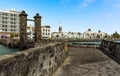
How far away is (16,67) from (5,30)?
121 metres

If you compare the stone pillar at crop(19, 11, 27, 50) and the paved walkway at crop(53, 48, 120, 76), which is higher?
the stone pillar at crop(19, 11, 27, 50)

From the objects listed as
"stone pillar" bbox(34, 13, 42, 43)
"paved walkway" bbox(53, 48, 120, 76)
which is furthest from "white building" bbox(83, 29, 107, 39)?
"paved walkway" bbox(53, 48, 120, 76)

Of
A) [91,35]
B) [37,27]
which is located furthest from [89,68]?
[91,35]

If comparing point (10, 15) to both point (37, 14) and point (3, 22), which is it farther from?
point (37, 14)

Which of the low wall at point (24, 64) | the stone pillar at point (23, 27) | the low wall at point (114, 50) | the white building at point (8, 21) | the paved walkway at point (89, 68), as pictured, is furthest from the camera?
the white building at point (8, 21)

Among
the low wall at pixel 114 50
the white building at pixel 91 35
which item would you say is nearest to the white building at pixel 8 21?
the white building at pixel 91 35

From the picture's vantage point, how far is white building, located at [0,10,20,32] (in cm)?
11934

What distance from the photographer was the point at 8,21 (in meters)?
123

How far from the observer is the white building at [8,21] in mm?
119344

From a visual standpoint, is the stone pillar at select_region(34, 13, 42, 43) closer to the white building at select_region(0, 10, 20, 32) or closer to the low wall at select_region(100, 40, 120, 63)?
the low wall at select_region(100, 40, 120, 63)

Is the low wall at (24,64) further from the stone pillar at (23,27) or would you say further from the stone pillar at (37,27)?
the stone pillar at (23,27)

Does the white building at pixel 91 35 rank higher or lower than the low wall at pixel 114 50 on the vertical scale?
higher

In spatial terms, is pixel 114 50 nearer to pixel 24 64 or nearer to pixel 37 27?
pixel 24 64

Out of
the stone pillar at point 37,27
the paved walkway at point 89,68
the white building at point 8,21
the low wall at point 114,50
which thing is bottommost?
the paved walkway at point 89,68
